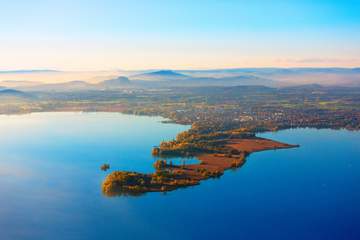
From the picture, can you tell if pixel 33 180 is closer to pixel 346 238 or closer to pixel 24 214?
pixel 24 214

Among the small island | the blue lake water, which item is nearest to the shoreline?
the small island

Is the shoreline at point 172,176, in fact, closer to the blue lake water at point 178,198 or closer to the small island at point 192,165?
the small island at point 192,165

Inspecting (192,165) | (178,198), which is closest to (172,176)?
(178,198)

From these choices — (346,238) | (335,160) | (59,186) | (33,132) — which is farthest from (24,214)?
(33,132)

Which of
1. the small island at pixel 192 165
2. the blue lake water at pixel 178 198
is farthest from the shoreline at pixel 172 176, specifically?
the blue lake water at pixel 178 198

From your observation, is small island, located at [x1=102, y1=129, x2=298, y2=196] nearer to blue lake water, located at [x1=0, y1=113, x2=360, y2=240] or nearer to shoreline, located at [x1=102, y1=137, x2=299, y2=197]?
shoreline, located at [x1=102, y1=137, x2=299, y2=197]
